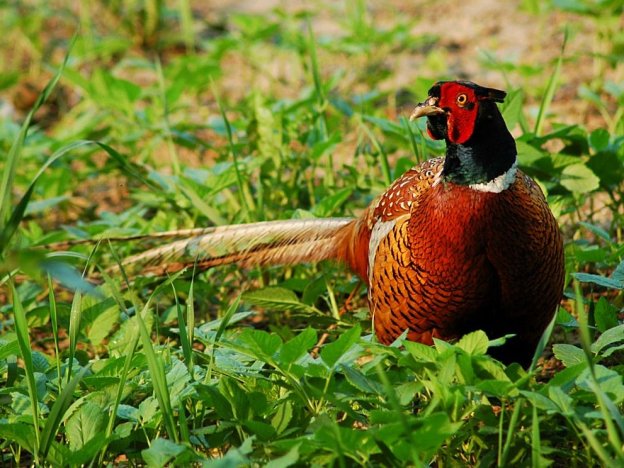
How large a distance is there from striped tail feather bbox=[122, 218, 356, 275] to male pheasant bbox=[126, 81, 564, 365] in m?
0.53

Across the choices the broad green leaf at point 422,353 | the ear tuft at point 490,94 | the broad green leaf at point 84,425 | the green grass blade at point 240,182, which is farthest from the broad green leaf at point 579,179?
the broad green leaf at point 84,425

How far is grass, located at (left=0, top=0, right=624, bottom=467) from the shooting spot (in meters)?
2.41

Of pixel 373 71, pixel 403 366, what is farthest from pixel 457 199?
pixel 373 71

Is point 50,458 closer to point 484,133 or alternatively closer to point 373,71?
point 484,133

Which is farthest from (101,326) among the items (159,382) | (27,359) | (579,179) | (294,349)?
(579,179)

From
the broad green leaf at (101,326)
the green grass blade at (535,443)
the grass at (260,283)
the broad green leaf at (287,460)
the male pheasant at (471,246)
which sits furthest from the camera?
the broad green leaf at (101,326)

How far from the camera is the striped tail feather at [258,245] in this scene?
3.70 m

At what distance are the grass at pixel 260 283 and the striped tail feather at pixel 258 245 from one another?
8 centimetres

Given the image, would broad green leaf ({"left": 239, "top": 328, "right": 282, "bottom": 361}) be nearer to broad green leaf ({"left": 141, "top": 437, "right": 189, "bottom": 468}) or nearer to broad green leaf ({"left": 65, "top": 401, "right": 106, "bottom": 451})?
broad green leaf ({"left": 141, "top": 437, "right": 189, "bottom": 468})

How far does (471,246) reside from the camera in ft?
9.37

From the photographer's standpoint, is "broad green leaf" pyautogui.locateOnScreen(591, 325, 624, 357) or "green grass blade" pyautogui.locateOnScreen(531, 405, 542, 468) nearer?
"green grass blade" pyautogui.locateOnScreen(531, 405, 542, 468)

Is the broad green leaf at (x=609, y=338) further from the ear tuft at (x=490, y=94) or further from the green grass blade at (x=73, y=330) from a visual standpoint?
the green grass blade at (x=73, y=330)

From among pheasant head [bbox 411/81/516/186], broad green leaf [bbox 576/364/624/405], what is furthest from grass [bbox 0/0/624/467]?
pheasant head [bbox 411/81/516/186]

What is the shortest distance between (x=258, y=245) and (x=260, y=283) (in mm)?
323
